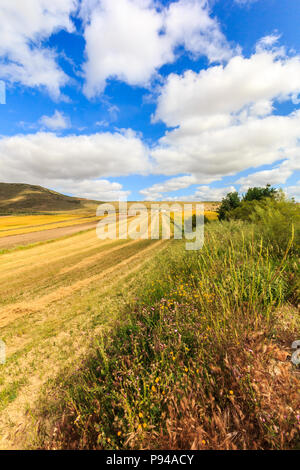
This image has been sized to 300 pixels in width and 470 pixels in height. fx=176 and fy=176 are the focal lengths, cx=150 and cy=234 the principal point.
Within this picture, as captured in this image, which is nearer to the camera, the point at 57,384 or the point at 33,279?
the point at 57,384

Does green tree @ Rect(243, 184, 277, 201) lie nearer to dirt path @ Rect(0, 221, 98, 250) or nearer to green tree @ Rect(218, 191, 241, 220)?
green tree @ Rect(218, 191, 241, 220)

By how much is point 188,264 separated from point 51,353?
A: 5303 mm

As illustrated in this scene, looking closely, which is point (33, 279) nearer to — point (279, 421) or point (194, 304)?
point (194, 304)

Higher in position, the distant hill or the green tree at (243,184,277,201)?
the distant hill

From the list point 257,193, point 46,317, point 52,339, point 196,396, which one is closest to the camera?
point 196,396

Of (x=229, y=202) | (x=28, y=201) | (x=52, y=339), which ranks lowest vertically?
(x=52, y=339)

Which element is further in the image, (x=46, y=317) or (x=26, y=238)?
(x=26, y=238)

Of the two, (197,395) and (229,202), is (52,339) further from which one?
(229,202)

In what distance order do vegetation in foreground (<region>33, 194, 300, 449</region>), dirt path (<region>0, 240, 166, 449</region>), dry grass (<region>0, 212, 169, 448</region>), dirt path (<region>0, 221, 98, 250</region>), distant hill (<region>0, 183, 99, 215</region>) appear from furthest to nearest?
distant hill (<region>0, 183, 99, 215</region>) < dirt path (<region>0, 221, 98, 250</region>) < dry grass (<region>0, 212, 169, 448</region>) < dirt path (<region>0, 240, 166, 449</region>) < vegetation in foreground (<region>33, 194, 300, 449</region>)

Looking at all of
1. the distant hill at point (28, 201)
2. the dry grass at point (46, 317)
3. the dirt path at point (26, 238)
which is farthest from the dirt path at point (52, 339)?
the distant hill at point (28, 201)

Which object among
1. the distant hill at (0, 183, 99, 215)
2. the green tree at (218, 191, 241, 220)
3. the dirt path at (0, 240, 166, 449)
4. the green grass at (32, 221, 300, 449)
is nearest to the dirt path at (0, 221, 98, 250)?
the dirt path at (0, 240, 166, 449)

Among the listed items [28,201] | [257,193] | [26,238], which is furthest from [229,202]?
[28,201]
